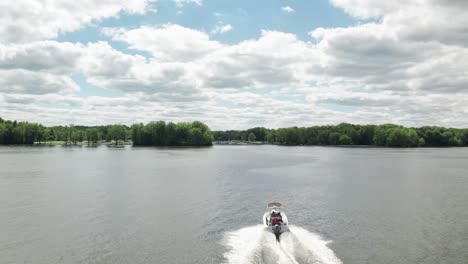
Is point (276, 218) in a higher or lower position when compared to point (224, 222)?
higher

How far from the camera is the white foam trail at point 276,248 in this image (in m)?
25.7

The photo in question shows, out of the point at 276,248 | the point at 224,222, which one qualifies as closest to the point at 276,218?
the point at 276,248

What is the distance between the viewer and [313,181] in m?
67.4

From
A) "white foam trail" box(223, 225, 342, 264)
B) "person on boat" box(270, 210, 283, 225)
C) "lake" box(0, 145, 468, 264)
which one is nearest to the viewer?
"white foam trail" box(223, 225, 342, 264)

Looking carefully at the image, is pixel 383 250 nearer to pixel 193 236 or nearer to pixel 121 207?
pixel 193 236

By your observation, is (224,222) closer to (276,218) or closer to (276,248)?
(276,218)

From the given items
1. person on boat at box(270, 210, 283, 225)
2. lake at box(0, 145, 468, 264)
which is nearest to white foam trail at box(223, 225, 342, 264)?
lake at box(0, 145, 468, 264)

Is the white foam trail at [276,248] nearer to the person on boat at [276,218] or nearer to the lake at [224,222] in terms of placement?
the lake at [224,222]

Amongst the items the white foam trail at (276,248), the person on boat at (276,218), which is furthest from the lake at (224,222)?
the person on boat at (276,218)

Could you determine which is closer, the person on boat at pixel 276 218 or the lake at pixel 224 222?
the lake at pixel 224 222

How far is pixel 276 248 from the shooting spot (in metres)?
28.1

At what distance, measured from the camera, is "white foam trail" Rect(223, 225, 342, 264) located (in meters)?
25.7

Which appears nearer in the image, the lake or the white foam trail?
the white foam trail

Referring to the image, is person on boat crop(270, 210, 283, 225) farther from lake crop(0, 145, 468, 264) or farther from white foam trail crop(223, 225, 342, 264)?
lake crop(0, 145, 468, 264)
